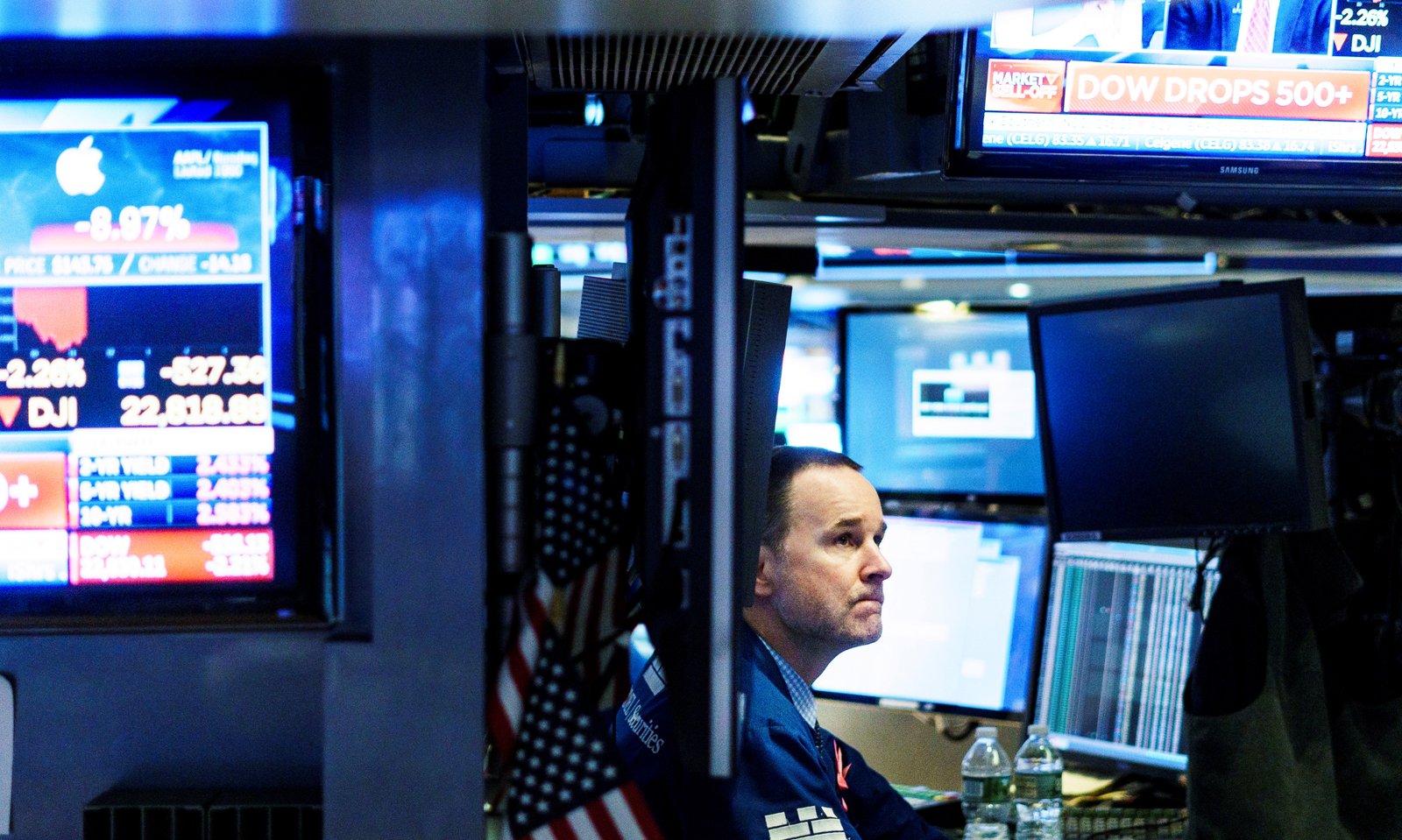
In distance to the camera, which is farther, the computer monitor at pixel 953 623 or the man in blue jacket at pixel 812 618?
the computer monitor at pixel 953 623

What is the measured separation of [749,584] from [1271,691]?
113 cm

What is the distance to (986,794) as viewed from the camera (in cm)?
271

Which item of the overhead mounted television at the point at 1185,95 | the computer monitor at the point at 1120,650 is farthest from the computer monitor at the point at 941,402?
the overhead mounted television at the point at 1185,95

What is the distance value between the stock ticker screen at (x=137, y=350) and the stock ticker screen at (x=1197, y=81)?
127 centimetres

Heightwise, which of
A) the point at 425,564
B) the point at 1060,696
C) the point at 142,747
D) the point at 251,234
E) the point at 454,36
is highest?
the point at 454,36

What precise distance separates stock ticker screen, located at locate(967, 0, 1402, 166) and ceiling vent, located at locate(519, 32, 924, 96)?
67 cm

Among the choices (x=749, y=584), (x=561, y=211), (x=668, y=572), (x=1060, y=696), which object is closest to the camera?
(x=668, y=572)

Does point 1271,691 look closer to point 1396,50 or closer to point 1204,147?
point 1204,147

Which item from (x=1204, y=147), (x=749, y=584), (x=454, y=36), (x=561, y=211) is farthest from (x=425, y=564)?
(x=1204, y=147)

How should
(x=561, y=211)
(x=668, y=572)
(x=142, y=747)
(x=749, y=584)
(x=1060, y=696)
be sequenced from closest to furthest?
(x=668, y=572) → (x=142, y=747) → (x=749, y=584) → (x=561, y=211) → (x=1060, y=696)

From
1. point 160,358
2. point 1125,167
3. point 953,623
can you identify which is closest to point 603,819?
point 160,358

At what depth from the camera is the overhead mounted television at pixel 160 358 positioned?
50.6 inches

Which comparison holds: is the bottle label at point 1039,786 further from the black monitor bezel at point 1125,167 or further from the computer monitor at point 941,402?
the black monitor bezel at point 1125,167

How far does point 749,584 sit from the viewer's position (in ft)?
5.90
